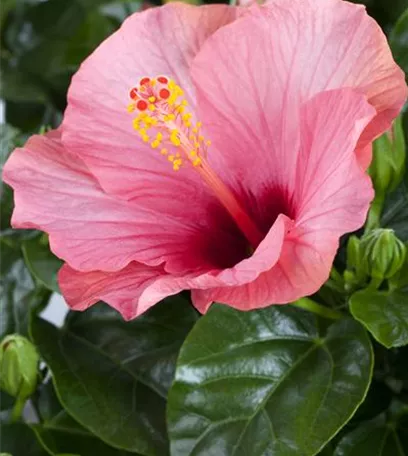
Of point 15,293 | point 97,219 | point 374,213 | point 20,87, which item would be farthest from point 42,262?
point 20,87

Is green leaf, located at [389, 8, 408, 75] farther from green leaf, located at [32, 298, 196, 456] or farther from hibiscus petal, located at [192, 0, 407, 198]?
green leaf, located at [32, 298, 196, 456]

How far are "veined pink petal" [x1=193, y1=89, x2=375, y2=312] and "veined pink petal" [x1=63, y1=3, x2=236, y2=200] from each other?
0.44 feet

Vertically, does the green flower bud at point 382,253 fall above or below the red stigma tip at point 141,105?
below

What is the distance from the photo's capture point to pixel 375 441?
85 centimetres

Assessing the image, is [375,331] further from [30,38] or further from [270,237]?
[30,38]

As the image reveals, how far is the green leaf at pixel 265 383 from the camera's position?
0.74 m

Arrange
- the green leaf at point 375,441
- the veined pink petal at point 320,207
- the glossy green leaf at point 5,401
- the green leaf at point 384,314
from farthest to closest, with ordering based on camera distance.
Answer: the glossy green leaf at point 5,401
the green leaf at point 375,441
the green leaf at point 384,314
the veined pink petal at point 320,207

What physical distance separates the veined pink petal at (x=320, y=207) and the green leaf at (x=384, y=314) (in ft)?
0.35

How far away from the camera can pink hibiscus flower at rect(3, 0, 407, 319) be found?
2.15 ft

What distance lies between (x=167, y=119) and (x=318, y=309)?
0.21m

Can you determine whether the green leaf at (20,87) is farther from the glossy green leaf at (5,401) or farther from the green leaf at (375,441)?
the green leaf at (375,441)

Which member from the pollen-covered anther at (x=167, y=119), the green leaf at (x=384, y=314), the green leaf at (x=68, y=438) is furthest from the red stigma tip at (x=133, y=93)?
the green leaf at (x=68, y=438)

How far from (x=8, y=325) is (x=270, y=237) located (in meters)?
0.45

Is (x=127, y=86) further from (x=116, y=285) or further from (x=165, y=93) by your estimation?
(x=116, y=285)
